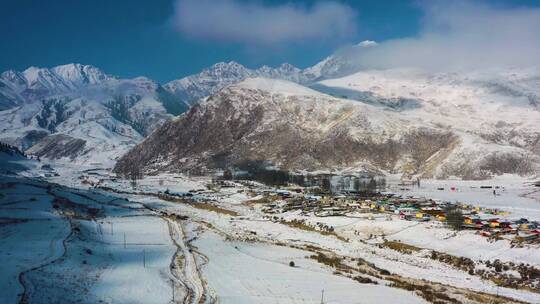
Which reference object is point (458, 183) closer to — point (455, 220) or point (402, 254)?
point (455, 220)

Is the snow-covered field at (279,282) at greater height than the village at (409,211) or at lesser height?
greater

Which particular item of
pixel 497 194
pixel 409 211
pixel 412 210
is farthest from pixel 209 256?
pixel 497 194

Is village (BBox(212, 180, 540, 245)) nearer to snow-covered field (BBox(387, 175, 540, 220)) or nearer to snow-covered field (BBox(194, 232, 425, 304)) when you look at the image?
snow-covered field (BBox(387, 175, 540, 220))

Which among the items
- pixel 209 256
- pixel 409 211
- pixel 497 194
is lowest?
pixel 409 211

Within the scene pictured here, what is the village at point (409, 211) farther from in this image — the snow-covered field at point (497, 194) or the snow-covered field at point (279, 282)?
the snow-covered field at point (279, 282)

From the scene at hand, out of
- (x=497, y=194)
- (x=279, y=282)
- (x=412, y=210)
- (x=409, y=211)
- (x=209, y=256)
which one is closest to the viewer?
(x=279, y=282)

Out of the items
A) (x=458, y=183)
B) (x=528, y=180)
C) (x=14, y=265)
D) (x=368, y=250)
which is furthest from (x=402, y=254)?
(x=528, y=180)

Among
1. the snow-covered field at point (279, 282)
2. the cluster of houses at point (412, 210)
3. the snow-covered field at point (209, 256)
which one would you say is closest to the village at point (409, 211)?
the cluster of houses at point (412, 210)

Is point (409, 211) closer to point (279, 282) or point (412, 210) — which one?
point (412, 210)
